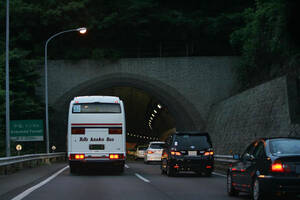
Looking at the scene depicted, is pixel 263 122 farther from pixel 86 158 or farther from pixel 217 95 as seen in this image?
pixel 217 95

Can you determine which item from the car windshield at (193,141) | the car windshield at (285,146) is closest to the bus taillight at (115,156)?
the car windshield at (193,141)

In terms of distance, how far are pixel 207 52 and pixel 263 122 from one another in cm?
2601

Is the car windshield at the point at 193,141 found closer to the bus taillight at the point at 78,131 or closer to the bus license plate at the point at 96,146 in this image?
the bus license plate at the point at 96,146

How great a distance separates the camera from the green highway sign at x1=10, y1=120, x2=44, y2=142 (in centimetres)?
3953

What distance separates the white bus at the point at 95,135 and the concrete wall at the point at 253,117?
29.6 feet

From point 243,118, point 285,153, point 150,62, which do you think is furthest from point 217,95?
point 285,153

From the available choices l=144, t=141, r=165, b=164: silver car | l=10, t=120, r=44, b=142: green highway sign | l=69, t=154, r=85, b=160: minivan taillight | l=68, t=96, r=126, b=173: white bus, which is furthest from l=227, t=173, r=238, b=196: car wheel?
l=10, t=120, r=44, b=142: green highway sign

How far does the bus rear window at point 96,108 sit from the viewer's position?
25000 mm

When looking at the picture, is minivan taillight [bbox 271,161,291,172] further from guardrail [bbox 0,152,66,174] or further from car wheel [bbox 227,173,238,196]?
guardrail [bbox 0,152,66,174]

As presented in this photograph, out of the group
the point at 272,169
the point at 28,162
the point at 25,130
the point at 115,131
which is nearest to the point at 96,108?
the point at 115,131

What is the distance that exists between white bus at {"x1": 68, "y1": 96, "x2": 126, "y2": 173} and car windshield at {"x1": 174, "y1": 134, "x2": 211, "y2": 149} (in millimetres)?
2937

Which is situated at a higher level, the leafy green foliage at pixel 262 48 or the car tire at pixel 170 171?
the leafy green foliage at pixel 262 48

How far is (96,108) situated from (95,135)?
1.20 m

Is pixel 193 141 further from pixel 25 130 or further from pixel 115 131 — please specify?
pixel 25 130
